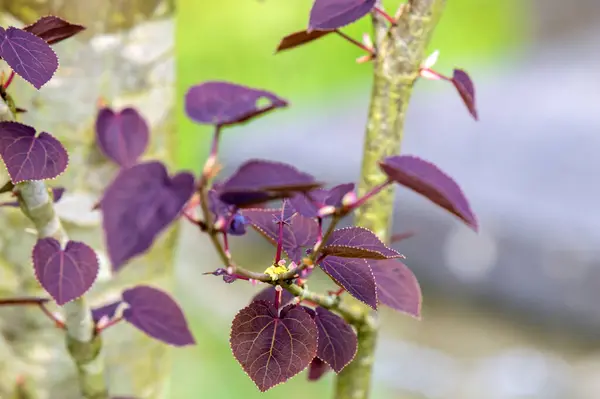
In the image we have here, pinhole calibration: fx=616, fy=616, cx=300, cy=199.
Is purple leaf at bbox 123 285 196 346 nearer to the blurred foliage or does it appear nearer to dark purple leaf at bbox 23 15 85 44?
dark purple leaf at bbox 23 15 85 44

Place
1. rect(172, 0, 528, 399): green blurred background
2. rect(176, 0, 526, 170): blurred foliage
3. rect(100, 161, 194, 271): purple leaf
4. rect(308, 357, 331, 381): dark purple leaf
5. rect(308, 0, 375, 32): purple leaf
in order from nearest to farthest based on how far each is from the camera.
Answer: rect(100, 161, 194, 271): purple leaf
rect(308, 0, 375, 32): purple leaf
rect(308, 357, 331, 381): dark purple leaf
rect(172, 0, 528, 399): green blurred background
rect(176, 0, 526, 170): blurred foliage

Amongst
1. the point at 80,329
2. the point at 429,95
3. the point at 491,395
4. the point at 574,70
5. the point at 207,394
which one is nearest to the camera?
the point at 80,329

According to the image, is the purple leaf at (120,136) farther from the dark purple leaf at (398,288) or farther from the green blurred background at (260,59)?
the green blurred background at (260,59)

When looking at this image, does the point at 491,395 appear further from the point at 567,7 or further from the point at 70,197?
the point at 567,7

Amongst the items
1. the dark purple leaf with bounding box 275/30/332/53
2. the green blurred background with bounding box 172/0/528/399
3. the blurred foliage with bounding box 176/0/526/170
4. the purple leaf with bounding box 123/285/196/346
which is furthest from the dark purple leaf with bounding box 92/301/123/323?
the blurred foliage with bounding box 176/0/526/170

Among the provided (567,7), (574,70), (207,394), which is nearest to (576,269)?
(207,394)

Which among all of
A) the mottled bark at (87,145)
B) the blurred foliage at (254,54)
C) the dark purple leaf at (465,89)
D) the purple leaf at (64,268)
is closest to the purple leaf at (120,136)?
the mottled bark at (87,145)
